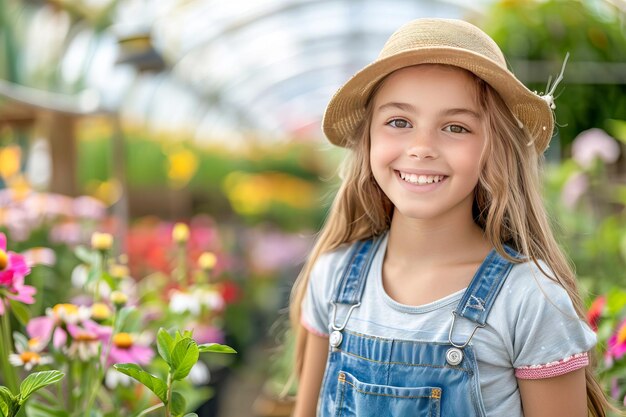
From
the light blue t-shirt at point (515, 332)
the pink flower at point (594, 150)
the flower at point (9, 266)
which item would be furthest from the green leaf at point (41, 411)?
the pink flower at point (594, 150)

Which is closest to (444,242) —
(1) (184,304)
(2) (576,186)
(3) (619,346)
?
(3) (619,346)

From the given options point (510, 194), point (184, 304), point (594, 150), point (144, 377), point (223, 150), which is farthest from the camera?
point (223, 150)

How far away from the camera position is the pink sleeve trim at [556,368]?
1.20 meters

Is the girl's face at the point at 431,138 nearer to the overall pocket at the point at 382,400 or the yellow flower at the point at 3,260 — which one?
the overall pocket at the point at 382,400

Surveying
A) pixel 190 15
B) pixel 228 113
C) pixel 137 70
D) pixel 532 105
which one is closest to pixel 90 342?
pixel 532 105

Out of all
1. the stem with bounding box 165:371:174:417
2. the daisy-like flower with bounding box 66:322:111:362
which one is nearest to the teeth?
the stem with bounding box 165:371:174:417

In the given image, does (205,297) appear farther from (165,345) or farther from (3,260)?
(165,345)

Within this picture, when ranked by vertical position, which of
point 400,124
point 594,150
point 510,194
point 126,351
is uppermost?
point 594,150

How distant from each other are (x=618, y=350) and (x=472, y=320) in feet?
1.34

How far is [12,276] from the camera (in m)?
1.35

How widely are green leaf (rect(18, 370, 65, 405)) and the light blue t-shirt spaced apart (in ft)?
1.67

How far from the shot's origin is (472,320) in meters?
1.25

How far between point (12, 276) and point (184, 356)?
40 cm

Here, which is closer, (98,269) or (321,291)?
(321,291)
